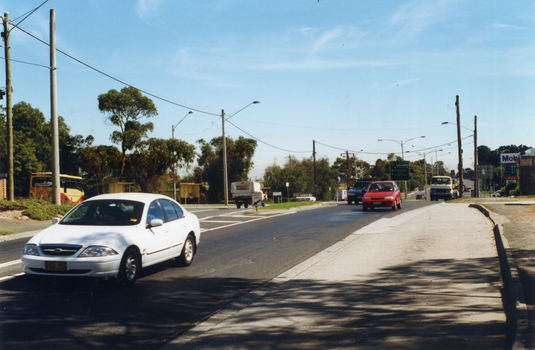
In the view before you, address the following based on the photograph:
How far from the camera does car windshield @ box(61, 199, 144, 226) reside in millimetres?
7703

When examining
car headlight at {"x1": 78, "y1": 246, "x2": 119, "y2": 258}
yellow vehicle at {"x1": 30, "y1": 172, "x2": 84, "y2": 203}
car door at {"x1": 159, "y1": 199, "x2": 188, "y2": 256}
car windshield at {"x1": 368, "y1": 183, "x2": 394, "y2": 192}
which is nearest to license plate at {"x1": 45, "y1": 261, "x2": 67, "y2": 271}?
car headlight at {"x1": 78, "y1": 246, "x2": 119, "y2": 258}

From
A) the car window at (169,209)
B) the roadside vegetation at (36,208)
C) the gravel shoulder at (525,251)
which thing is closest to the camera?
the gravel shoulder at (525,251)

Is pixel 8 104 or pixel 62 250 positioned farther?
pixel 8 104

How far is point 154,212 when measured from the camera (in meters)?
8.31

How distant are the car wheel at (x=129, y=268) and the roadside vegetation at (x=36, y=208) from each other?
1296 centimetres

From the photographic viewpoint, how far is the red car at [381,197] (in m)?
24.9

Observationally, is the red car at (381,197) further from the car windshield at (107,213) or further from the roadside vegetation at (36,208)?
the car windshield at (107,213)

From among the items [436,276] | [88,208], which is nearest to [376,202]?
[436,276]

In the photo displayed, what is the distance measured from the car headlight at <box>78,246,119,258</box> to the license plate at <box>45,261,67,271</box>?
0.80ft

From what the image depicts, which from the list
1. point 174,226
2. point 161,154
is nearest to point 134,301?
point 174,226

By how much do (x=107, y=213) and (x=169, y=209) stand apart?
131 cm

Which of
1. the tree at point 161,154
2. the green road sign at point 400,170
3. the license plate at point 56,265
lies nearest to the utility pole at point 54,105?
the license plate at point 56,265

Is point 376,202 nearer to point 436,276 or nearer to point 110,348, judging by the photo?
point 436,276

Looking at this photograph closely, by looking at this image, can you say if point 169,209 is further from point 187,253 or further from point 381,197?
point 381,197
